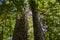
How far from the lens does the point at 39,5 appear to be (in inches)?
187

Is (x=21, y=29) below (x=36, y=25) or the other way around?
below

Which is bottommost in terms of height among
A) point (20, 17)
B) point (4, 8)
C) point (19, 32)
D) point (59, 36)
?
point (59, 36)

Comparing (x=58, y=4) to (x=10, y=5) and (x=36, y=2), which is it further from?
(x=10, y=5)

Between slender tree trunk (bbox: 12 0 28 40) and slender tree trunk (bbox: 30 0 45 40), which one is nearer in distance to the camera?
slender tree trunk (bbox: 30 0 45 40)

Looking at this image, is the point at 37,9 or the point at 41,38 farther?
the point at 37,9

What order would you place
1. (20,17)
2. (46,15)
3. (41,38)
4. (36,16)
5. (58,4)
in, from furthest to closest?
1. (46,15)
2. (58,4)
3. (20,17)
4. (36,16)
5. (41,38)

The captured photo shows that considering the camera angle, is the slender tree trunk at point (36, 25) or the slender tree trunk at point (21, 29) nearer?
the slender tree trunk at point (36, 25)

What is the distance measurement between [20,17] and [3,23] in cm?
286

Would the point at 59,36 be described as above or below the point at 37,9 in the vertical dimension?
below

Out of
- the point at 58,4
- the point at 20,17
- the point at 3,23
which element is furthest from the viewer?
the point at 3,23

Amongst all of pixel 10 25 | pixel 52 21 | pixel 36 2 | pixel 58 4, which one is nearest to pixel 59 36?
pixel 52 21

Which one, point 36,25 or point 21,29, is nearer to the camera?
point 36,25

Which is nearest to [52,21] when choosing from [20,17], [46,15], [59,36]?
[46,15]

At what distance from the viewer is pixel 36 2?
4.63m
